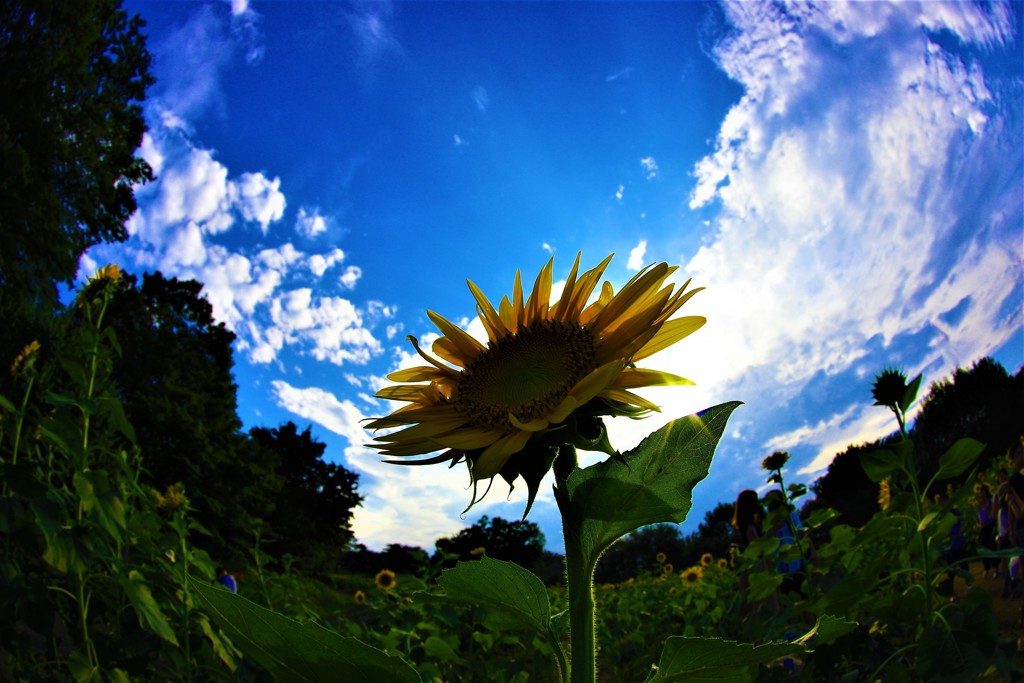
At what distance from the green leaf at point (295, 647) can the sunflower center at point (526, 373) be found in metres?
0.34

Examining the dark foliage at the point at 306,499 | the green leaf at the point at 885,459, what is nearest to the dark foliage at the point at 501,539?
the green leaf at the point at 885,459

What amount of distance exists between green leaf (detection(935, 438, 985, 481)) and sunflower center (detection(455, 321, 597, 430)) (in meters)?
1.40

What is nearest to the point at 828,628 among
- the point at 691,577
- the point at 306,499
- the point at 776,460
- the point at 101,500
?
the point at 101,500

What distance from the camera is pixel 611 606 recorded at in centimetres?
521

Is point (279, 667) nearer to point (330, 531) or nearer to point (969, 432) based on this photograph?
point (969, 432)

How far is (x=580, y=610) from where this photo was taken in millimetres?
669

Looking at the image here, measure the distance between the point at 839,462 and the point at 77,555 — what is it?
16027 millimetres

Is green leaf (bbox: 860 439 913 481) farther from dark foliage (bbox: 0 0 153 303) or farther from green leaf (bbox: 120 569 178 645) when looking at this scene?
dark foliage (bbox: 0 0 153 303)

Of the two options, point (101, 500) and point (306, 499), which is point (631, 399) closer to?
point (101, 500)

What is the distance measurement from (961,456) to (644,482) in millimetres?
1560

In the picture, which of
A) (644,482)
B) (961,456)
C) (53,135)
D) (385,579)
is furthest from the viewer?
(53,135)

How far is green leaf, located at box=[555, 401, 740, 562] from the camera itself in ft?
2.07

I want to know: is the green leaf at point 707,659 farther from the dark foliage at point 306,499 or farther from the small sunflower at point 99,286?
the dark foliage at point 306,499

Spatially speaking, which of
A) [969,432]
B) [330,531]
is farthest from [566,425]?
[330,531]
